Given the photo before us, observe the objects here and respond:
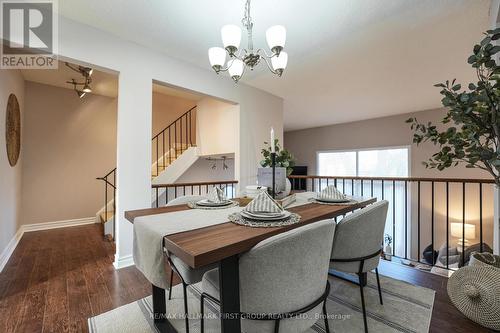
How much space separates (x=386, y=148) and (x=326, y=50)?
13.1 feet

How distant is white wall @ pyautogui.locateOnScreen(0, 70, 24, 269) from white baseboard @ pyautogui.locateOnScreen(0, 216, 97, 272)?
2.3 inches

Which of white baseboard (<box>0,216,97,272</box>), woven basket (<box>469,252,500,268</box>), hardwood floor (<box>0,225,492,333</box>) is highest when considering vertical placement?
woven basket (<box>469,252,500,268</box>)

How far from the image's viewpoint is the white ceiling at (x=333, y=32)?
1.95 metres

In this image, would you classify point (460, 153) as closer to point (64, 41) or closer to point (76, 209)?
point (64, 41)

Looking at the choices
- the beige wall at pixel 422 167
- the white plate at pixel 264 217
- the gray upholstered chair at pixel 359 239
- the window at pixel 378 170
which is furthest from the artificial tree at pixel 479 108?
the beige wall at pixel 422 167

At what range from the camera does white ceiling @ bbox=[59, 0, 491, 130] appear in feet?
6.39

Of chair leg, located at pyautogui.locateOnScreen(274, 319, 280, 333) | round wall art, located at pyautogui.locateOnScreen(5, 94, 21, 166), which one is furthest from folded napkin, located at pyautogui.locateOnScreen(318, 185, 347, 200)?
round wall art, located at pyautogui.locateOnScreen(5, 94, 21, 166)

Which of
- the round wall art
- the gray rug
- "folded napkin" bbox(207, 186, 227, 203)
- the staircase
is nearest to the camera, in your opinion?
the gray rug

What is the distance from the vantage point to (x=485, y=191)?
4500mm

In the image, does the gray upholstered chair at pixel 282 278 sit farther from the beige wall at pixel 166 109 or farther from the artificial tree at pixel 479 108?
the beige wall at pixel 166 109

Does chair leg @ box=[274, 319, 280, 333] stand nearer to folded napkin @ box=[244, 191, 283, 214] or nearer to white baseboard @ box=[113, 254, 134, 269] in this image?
folded napkin @ box=[244, 191, 283, 214]

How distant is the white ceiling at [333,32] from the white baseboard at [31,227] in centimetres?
263

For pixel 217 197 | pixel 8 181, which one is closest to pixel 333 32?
pixel 217 197

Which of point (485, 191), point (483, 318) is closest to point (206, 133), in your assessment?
point (483, 318)
